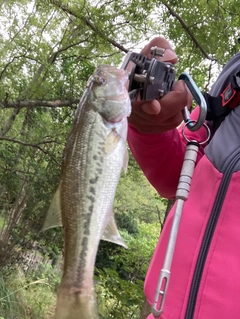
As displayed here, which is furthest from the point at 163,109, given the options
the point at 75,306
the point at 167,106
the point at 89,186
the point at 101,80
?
the point at 75,306

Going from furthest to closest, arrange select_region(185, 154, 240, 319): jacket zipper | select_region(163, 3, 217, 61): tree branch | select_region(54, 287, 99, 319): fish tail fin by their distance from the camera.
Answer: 1. select_region(163, 3, 217, 61): tree branch
2. select_region(185, 154, 240, 319): jacket zipper
3. select_region(54, 287, 99, 319): fish tail fin

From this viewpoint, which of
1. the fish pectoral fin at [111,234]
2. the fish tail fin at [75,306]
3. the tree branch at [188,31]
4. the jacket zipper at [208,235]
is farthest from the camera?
the tree branch at [188,31]

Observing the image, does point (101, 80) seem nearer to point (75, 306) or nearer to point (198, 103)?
point (198, 103)

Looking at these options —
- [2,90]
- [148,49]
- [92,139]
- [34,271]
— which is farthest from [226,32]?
[34,271]

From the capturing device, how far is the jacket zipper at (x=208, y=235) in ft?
3.03

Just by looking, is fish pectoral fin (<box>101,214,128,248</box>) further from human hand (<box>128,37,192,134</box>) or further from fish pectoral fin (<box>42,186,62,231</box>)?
human hand (<box>128,37,192,134</box>)

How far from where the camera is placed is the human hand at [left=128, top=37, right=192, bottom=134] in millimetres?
944

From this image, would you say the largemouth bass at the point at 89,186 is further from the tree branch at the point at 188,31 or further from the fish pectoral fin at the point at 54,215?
the tree branch at the point at 188,31

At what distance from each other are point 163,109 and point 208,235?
33cm

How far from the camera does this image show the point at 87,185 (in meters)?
0.81

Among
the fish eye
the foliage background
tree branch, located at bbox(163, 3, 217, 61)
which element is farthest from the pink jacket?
tree branch, located at bbox(163, 3, 217, 61)

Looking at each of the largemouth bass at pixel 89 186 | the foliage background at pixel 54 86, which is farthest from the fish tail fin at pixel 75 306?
the foliage background at pixel 54 86

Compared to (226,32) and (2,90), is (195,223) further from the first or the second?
(2,90)

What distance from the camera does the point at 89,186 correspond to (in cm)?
81
